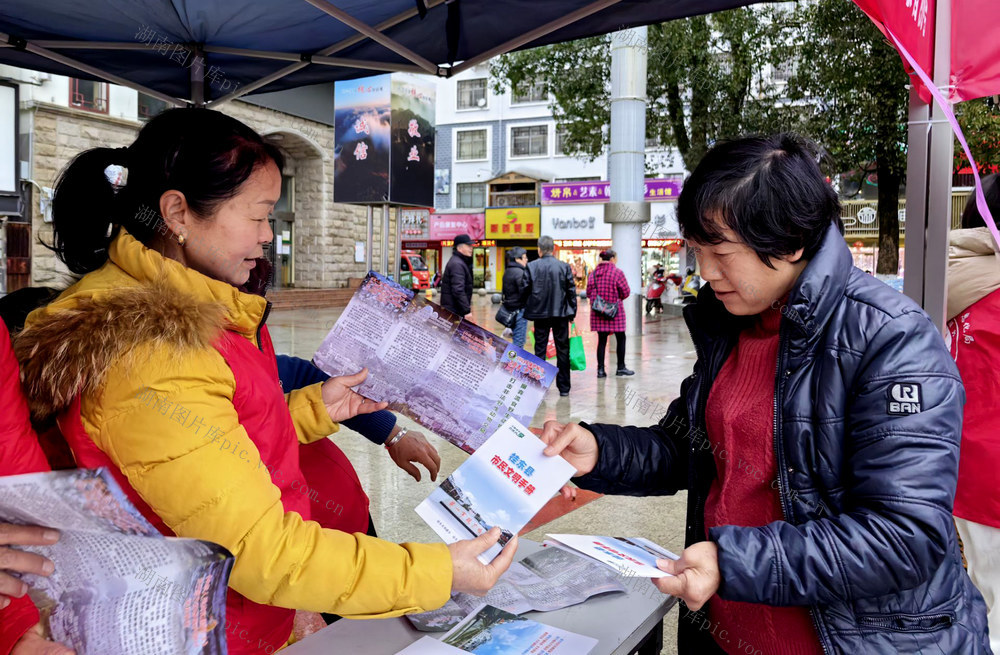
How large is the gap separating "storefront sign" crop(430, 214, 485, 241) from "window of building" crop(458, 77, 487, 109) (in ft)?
16.7

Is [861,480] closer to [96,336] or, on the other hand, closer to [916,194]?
[916,194]

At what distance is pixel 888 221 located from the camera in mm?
12102

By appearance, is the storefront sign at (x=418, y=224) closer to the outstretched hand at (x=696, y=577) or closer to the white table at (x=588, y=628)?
the white table at (x=588, y=628)

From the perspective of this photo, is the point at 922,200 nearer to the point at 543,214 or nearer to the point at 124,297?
the point at 124,297

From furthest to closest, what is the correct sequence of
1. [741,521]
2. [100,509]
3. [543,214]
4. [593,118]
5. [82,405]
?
[543,214] < [593,118] < [741,521] < [82,405] < [100,509]

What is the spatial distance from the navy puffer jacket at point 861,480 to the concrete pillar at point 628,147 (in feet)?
28.1

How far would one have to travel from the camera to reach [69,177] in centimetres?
150

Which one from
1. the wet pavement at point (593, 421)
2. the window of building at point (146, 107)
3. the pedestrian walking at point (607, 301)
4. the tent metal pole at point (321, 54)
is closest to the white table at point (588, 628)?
the wet pavement at point (593, 421)

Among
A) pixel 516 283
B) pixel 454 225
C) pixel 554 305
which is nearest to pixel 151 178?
pixel 554 305

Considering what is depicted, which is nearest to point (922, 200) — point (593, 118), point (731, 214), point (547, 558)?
point (731, 214)

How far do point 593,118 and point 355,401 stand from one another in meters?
13.8

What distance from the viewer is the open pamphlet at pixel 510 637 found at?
1344 millimetres

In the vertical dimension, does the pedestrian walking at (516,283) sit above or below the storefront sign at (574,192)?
below

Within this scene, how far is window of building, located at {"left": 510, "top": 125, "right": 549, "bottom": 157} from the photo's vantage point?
106 ft
